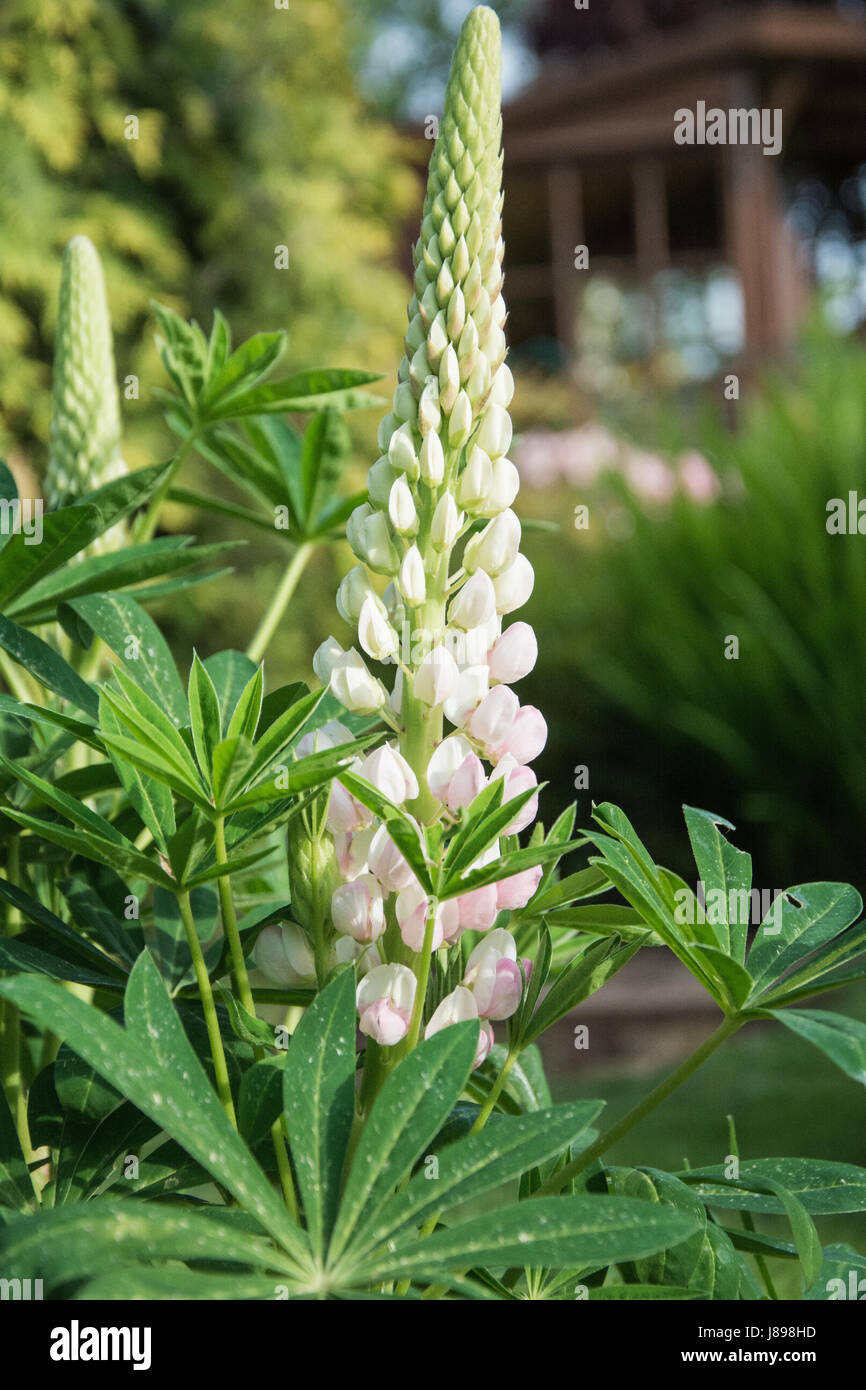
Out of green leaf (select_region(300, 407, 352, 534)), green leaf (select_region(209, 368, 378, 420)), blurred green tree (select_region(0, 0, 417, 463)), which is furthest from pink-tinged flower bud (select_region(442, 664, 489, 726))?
blurred green tree (select_region(0, 0, 417, 463))

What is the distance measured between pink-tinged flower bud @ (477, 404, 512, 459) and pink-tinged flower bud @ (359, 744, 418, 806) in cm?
17

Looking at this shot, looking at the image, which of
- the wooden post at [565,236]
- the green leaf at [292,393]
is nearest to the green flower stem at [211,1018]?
the green leaf at [292,393]

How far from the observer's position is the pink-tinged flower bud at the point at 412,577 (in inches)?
24.5

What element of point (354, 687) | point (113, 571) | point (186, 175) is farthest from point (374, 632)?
point (186, 175)

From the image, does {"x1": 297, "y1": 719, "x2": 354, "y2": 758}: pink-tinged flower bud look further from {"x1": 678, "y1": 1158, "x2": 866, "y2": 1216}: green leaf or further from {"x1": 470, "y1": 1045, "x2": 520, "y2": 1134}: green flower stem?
{"x1": 678, "y1": 1158, "x2": 866, "y2": 1216}: green leaf

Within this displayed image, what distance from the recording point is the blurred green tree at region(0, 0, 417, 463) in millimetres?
3885

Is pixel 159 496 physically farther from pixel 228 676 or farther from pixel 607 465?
pixel 607 465

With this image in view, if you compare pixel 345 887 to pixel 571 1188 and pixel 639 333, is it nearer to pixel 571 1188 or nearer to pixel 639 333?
pixel 571 1188

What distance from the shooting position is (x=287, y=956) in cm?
64

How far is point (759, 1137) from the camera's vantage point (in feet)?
10.6

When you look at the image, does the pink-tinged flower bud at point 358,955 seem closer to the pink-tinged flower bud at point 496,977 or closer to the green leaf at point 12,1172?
the pink-tinged flower bud at point 496,977

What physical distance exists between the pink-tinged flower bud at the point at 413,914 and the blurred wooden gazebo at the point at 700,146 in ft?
26.1

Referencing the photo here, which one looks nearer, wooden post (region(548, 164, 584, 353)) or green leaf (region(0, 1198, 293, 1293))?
green leaf (region(0, 1198, 293, 1293))

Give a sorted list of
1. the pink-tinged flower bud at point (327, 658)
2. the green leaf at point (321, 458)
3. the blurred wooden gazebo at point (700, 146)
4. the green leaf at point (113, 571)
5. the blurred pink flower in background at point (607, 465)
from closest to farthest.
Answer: the pink-tinged flower bud at point (327, 658)
the green leaf at point (113, 571)
the green leaf at point (321, 458)
the blurred pink flower in background at point (607, 465)
the blurred wooden gazebo at point (700, 146)
